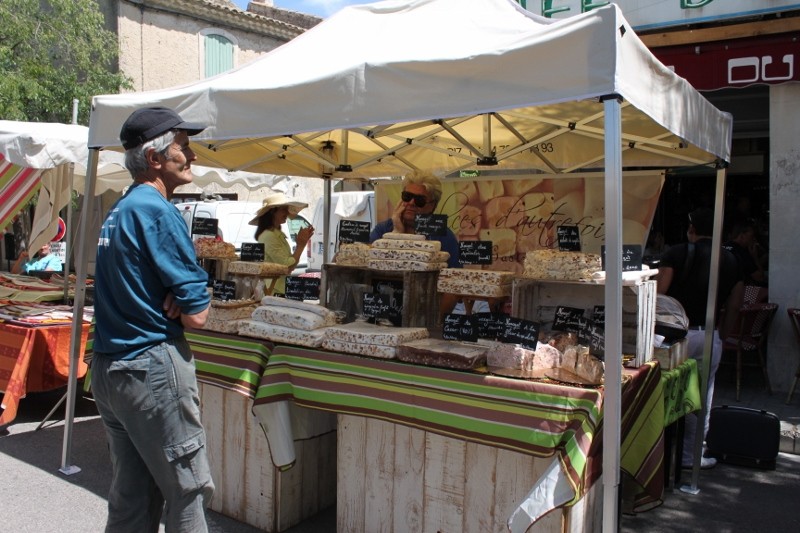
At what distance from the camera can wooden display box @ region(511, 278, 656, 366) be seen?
3.33 meters

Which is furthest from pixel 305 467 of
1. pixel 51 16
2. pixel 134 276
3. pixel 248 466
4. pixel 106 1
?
pixel 106 1

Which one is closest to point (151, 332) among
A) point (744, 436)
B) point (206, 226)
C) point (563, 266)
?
point (563, 266)

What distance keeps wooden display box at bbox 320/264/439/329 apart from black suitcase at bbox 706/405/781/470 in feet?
8.67

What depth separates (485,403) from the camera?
112 inches

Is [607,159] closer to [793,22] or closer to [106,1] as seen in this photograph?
[793,22]

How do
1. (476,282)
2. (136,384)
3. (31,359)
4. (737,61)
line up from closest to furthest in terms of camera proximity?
1. (136,384)
2. (476,282)
3. (31,359)
4. (737,61)

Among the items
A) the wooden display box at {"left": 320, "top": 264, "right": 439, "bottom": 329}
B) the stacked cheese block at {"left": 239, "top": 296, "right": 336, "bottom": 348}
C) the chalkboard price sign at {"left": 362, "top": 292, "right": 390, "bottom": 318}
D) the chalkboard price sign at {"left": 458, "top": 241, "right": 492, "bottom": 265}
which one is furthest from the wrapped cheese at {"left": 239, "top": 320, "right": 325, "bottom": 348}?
the chalkboard price sign at {"left": 458, "top": 241, "right": 492, "bottom": 265}

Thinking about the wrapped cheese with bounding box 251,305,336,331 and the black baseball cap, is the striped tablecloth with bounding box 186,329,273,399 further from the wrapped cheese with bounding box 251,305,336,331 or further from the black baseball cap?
the black baseball cap

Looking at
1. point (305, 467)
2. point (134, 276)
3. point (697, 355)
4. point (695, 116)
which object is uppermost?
point (695, 116)

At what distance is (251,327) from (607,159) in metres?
2.14

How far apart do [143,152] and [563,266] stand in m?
1.99

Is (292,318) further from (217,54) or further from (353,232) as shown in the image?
(217,54)

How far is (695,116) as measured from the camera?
355 cm

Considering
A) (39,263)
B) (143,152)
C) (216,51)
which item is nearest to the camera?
(143,152)
